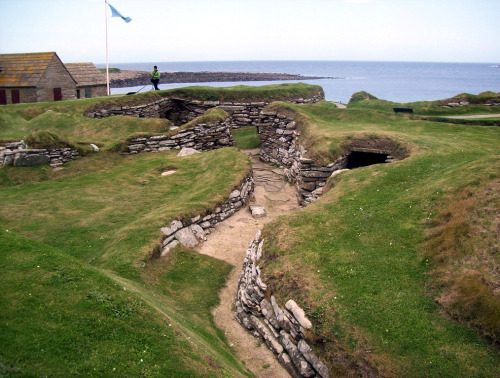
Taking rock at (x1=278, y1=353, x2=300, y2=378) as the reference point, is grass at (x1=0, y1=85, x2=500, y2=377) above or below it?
above

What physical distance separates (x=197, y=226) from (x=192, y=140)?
11.0 m

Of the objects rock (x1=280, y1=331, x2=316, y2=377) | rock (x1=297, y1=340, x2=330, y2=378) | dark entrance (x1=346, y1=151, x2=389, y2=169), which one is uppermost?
dark entrance (x1=346, y1=151, x2=389, y2=169)

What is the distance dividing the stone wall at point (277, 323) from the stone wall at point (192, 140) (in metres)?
13.3

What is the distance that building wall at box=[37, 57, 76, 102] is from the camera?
3403cm

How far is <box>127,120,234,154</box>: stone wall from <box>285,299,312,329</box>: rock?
15.8m

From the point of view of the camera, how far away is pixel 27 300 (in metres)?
6.79

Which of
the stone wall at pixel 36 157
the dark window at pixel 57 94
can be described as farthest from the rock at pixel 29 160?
the dark window at pixel 57 94

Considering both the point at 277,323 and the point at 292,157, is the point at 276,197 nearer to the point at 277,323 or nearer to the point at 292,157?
the point at 292,157

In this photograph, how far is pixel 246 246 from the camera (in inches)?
574

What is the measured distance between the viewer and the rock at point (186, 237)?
13.6 metres

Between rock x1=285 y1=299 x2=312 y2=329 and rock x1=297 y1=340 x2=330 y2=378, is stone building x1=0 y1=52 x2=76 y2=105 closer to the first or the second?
rock x1=285 y1=299 x2=312 y2=329

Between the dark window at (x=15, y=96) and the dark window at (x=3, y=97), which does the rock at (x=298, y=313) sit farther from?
the dark window at (x=3, y=97)

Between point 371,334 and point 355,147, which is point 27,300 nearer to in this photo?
point 371,334

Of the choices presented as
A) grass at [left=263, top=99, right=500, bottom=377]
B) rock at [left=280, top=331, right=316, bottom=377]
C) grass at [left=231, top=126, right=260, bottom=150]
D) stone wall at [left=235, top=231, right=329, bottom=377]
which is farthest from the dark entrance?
rock at [left=280, top=331, right=316, bottom=377]
